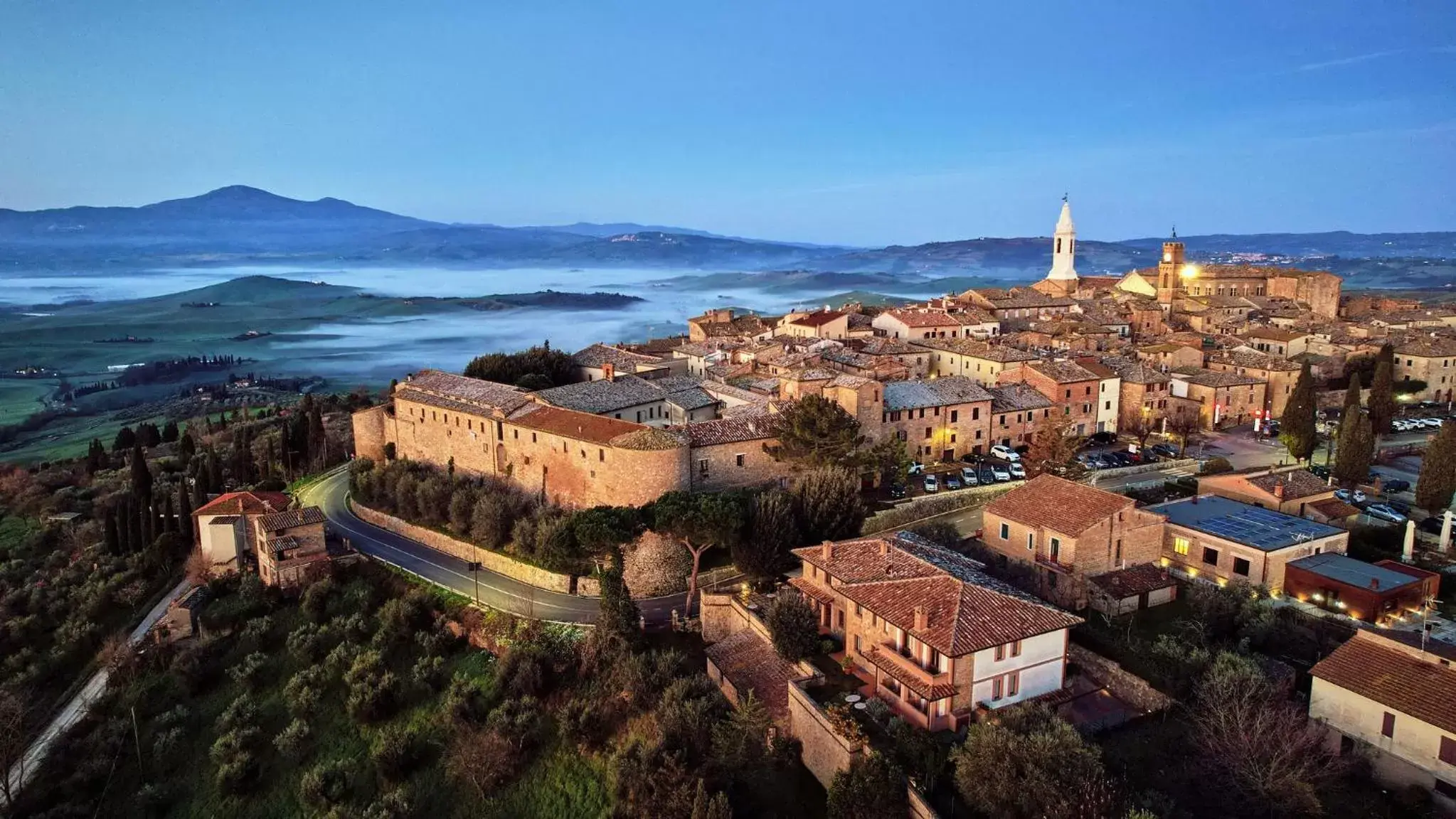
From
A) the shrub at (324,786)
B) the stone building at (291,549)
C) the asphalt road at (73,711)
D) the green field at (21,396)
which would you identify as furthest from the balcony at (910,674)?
the green field at (21,396)

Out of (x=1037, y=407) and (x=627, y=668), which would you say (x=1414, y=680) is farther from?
(x=1037, y=407)

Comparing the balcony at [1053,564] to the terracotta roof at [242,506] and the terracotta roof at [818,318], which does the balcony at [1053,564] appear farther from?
the terracotta roof at [818,318]

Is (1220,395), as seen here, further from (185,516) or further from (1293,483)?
(185,516)

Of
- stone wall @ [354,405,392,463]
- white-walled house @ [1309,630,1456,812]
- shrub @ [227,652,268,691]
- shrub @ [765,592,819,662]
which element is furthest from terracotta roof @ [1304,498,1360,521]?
stone wall @ [354,405,392,463]

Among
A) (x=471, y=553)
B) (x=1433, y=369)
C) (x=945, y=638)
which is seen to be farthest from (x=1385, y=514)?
(x=471, y=553)

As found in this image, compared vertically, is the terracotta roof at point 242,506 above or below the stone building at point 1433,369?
below

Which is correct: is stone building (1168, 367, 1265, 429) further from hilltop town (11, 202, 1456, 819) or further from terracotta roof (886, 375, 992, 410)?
terracotta roof (886, 375, 992, 410)

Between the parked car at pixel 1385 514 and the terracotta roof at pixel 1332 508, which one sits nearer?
the terracotta roof at pixel 1332 508
